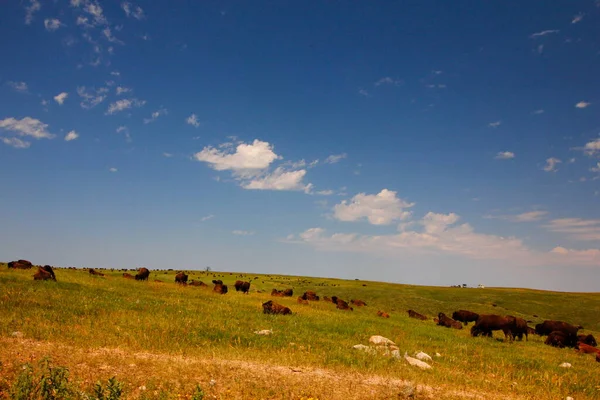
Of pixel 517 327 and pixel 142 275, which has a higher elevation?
pixel 142 275

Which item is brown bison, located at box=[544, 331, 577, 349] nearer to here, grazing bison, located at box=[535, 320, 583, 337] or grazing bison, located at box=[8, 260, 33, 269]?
grazing bison, located at box=[535, 320, 583, 337]

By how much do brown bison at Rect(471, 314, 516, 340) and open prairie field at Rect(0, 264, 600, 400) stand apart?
387 centimetres

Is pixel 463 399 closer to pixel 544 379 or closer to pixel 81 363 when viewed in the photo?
pixel 544 379

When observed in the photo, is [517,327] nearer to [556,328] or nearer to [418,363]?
[556,328]

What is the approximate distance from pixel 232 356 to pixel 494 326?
74.8ft

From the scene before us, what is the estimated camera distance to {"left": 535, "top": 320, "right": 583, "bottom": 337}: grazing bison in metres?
30.6

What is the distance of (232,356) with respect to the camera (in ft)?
40.8

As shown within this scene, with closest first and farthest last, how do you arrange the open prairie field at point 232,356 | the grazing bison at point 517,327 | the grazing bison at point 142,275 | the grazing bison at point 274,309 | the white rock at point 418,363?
1. the open prairie field at point 232,356
2. the white rock at point 418,363
3. the grazing bison at point 274,309
4. the grazing bison at point 517,327
5. the grazing bison at point 142,275

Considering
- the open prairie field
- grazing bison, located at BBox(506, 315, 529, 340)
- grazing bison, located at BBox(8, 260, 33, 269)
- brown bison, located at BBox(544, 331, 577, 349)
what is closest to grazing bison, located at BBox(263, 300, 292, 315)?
the open prairie field

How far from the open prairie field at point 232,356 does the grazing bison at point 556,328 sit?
7867 millimetres

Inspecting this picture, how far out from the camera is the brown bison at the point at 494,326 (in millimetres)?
26969

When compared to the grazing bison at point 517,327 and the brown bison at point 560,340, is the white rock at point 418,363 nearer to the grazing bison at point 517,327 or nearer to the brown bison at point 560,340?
the grazing bison at point 517,327

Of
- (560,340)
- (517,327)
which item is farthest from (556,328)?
(517,327)

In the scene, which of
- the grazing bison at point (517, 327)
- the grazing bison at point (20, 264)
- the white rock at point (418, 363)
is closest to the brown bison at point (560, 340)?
the grazing bison at point (517, 327)
